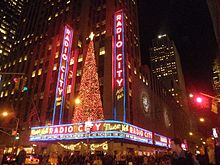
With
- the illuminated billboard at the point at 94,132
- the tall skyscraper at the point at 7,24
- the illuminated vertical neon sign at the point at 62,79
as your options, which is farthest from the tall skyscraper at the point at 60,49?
the tall skyscraper at the point at 7,24

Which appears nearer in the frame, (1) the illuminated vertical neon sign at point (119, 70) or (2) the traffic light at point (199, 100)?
(2) the traffic light at point (199, 100)

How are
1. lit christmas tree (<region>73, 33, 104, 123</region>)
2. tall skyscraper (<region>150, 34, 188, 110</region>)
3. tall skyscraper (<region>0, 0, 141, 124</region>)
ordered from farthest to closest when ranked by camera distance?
tall skyscraper (<region>150, 34, 188, 110</region>)
tall skyscraper (<region>0, 0, 141, 124</region>)
lit christmas tree (<region>73, 33, 104, 123</region>)

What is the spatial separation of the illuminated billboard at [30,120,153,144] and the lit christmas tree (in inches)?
117

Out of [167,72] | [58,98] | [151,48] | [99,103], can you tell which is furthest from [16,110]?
[151,48]

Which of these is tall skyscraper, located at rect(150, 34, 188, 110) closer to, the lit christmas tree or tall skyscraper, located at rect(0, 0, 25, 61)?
tall skyscraper, located at rect(0, 0, 25, 61)

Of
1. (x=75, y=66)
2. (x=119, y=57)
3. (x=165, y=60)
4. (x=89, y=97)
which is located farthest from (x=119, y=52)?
(x=165, y=60)

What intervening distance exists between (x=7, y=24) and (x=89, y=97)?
105m

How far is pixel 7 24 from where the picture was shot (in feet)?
388

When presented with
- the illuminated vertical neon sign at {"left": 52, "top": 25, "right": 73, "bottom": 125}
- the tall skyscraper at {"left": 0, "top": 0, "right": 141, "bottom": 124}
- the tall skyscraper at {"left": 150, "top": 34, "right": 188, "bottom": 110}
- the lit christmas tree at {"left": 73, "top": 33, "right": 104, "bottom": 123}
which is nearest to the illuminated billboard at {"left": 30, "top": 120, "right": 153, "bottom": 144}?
the lit christmas tree at {"left": 73, "top": 33, "right": 104, "bottom": 123}

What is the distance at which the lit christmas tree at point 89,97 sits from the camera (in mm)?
35281

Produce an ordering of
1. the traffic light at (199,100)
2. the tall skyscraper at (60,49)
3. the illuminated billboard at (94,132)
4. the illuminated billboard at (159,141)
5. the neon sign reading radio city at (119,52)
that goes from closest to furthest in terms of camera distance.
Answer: the traffic light at (199,100)
the illuminated billboard at (94,132)
the neon sign reading radio city at (119,52)
the tall skyscraper at (60,49)
the illuminated billboard at (159,141)

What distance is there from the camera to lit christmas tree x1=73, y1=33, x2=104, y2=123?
35281 mm

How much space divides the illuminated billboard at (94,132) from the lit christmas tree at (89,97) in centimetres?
296

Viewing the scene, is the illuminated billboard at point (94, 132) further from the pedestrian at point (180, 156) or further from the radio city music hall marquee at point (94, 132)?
the pedestrian at point (180, 156)
